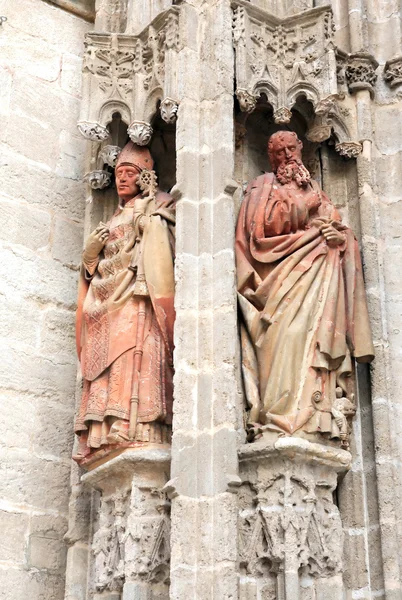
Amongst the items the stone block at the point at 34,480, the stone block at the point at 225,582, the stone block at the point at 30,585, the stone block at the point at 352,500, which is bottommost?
the stone block at the point at 225,582

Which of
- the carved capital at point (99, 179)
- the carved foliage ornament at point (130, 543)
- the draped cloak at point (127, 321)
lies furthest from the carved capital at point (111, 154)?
the carved foliage ornament at point (130, 543)

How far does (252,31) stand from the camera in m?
6.50

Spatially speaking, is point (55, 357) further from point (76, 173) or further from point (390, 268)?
point (390, 268)

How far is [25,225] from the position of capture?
22.7 feet

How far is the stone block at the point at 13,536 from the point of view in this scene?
6137 mm

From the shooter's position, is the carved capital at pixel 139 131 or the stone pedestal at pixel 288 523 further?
the carved capital at pixel 139 131

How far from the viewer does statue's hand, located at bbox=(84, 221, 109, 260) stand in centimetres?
635

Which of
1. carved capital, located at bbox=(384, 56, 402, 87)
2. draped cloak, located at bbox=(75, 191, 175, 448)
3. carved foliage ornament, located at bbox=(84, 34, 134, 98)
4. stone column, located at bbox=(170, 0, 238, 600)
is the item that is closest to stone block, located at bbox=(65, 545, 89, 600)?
draped cloak, located at bbox=(75, 191, 175, 448)

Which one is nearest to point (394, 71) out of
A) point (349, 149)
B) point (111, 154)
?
point (349, 149)

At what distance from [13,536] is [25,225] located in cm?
186

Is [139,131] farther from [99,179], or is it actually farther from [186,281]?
[186,281]

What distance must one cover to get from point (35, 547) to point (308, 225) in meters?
2.27

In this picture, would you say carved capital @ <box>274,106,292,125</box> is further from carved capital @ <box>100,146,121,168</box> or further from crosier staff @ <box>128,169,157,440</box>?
carved capital @ <box>100,146,121,168</box>

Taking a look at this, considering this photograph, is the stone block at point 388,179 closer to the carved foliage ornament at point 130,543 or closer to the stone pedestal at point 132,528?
the stone pedestal at point 132,528
